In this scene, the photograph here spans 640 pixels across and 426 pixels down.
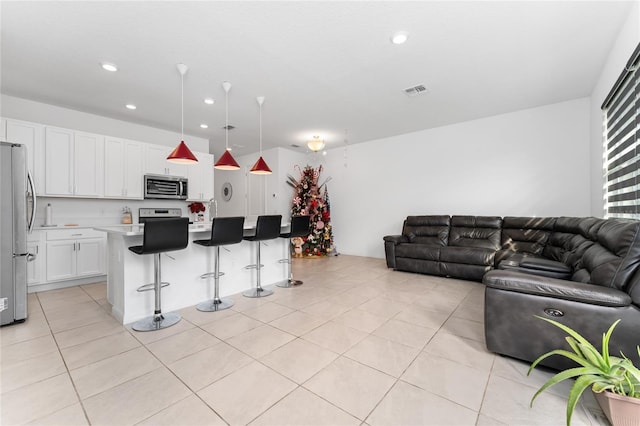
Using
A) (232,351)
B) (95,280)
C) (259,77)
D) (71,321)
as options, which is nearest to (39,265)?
(95,280)

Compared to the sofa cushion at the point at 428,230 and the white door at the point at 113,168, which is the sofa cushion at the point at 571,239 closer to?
the sofa cushion at the point at 428,230

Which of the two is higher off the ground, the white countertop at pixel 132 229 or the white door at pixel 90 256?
the white countertop at pixel 132 229

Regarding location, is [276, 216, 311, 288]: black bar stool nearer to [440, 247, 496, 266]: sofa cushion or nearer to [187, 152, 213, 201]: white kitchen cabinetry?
[440, 247, 496, 266]: sofa cushion

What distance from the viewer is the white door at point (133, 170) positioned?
4.70 meters

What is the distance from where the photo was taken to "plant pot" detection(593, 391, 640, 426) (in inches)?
48.6

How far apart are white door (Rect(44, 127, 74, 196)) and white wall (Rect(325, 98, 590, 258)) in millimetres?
5294

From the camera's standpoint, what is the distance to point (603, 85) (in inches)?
130

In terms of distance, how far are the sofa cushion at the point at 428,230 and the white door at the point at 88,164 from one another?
5626 mm

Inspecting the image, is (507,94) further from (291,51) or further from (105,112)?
(105,112)

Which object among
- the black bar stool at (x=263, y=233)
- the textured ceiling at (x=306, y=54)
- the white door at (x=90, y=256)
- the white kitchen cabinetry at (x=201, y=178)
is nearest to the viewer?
the textured ceiling at (x=306, y=54)

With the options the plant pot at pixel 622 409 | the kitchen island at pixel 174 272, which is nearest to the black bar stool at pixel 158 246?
the kitchen island at pixel 174 272

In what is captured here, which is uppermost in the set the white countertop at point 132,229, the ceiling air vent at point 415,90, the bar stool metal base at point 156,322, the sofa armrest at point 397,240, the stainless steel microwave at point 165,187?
the ceiling air vent at point 415,90

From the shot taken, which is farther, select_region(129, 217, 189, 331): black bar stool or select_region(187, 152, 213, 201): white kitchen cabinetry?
select_region(187, 152, 213, 201): white kitchen cabinetry

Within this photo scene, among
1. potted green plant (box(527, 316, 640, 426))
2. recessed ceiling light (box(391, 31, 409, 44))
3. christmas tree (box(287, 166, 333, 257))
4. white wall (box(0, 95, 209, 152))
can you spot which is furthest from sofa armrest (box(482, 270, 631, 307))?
white wall (box(0, 95, 209, 152))
